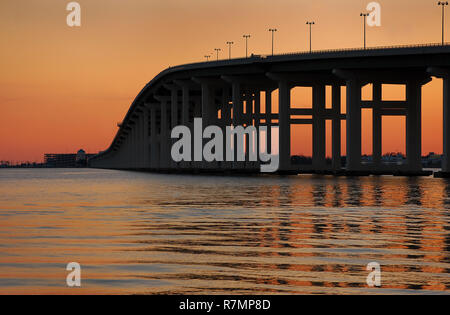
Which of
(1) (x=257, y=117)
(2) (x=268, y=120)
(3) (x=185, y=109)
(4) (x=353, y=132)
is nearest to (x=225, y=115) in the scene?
(3) (x=185, y=109)

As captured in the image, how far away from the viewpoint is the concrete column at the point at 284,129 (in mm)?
108312

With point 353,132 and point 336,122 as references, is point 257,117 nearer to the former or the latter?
point 336,122

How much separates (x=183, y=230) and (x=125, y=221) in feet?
12.5

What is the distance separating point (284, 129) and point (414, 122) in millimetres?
16901

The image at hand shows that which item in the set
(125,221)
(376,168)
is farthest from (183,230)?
(376,168)

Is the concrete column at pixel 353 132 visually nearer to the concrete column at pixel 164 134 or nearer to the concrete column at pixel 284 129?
the concrete column at pixel 284 129

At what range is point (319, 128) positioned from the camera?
116188 mm

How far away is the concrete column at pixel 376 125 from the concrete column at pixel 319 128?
26.0ft

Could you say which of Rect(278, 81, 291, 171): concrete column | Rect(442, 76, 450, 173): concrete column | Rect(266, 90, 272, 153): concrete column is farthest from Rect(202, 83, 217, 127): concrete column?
Rect(442, 76, 450, 173): concrete column

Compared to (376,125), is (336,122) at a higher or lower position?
higher

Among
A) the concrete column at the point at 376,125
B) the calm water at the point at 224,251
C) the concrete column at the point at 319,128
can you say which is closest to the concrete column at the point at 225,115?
the concrete column at the point at 319,128

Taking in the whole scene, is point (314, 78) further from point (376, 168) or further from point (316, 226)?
point (316, 226)

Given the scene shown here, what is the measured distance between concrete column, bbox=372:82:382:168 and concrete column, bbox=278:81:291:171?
11355 mm

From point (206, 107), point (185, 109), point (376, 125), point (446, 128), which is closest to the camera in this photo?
point (446, 128)
